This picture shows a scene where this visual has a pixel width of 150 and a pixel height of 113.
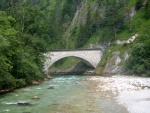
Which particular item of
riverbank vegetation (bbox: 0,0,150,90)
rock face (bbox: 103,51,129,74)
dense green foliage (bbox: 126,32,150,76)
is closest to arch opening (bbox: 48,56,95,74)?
riverbank vegetation (bbox: 0,0,150,90)

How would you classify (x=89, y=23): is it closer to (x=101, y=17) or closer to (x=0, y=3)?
(x=101, y=17)

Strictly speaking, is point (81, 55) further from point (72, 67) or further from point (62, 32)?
point (62, 32)

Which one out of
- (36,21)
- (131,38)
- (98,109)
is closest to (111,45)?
(131,38)

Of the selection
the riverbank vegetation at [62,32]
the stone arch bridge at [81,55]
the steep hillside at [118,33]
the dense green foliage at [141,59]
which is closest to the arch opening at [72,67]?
the riverbank vegetation at [62,32]

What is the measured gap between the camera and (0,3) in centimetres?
6906

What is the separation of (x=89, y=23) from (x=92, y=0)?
20.2 metres

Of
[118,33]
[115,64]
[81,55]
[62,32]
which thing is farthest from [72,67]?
[62,32]

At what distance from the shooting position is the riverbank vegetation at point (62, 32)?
4003 centimetres

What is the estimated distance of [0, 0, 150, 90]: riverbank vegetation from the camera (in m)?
40.0

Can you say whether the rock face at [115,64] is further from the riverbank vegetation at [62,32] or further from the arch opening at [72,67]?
the arch opening at [72,67]

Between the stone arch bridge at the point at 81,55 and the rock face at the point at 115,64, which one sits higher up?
the stone arch bridge at the point at 81,55

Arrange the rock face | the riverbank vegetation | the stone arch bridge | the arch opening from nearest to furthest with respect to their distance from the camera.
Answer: the riverbank vegetation, the rock face, the stone arch bridge, the arch opening

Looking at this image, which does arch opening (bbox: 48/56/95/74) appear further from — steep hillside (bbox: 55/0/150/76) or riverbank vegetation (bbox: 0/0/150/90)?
steep hillside (bbox: 55/0/150/76)

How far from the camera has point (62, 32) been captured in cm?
12356
